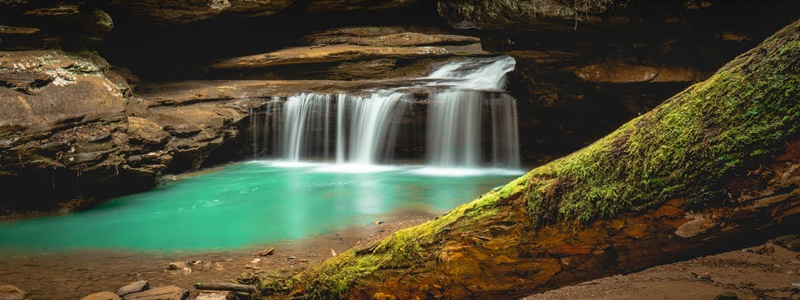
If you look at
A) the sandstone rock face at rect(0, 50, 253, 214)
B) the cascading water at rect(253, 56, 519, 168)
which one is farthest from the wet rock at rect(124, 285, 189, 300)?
the cascading water at rect(253, 56, 519, 168)

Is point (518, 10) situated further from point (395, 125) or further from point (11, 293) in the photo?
point (11, 293)

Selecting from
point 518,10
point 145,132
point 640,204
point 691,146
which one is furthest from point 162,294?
point 518,10

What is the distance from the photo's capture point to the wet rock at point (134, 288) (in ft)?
14.7

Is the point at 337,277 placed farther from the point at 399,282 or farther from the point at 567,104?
the point at 567,104

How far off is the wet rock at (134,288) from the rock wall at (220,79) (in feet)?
17.3

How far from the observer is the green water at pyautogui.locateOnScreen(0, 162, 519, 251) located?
22.6 ft

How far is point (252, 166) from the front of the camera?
538 inches

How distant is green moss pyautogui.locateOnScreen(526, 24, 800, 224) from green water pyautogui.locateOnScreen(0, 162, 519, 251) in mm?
4957

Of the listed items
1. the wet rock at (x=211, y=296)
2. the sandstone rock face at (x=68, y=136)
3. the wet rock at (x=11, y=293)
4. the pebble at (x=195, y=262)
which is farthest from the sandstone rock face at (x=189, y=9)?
the wet rock at (x=211, y=296)

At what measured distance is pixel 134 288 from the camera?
14.9 feet

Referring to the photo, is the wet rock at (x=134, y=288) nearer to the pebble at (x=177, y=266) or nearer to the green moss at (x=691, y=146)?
the pebble at (x=177, y=266)

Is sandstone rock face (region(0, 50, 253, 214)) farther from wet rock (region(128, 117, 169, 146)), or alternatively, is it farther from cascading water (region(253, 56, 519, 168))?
cascading water (region(253, 56, 519, 168))

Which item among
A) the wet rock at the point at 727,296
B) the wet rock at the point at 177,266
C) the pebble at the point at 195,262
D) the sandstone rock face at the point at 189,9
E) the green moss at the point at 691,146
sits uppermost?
the sandstone rock face at the point at 189,9

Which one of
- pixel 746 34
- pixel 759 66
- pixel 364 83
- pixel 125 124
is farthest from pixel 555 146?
pixel 759 66
